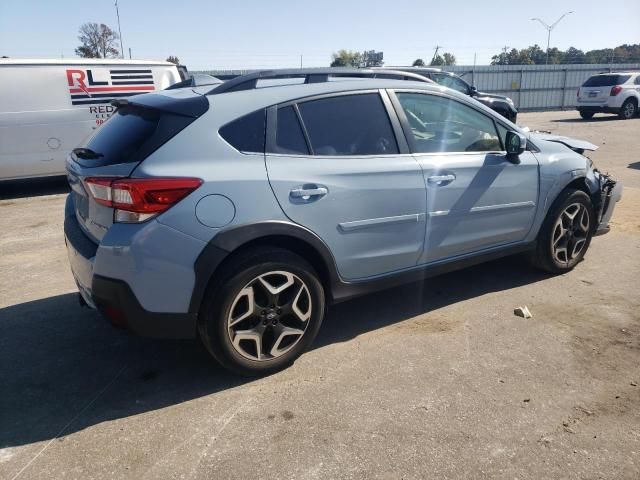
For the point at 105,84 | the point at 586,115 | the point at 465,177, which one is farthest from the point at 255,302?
the point at 586,115

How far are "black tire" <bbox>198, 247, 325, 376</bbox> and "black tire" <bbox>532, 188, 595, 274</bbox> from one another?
88.6 inches

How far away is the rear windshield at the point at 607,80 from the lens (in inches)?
770

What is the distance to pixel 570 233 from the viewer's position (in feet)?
15.1


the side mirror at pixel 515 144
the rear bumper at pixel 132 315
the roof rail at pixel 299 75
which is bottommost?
the rear bumper at pixel 132 315

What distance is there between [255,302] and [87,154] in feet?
4.43

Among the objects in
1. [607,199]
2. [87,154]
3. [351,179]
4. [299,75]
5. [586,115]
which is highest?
[299,75]

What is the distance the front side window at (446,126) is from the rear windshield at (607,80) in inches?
738

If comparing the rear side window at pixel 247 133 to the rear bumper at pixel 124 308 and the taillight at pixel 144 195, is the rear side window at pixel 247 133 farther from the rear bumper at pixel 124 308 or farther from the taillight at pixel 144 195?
the rear bumper at pixel 124 308

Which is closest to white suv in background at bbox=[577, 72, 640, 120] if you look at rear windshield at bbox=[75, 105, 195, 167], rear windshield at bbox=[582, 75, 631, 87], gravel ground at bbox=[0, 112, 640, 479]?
rear windshield at bbox=[582, 75, 631, 87]

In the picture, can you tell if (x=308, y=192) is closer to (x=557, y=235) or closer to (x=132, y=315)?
(x=132, y=315)

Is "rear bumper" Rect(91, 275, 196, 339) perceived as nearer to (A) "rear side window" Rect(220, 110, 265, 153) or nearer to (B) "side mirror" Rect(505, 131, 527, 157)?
(A) "rear side window" Rect(220, 110, 265, 153)

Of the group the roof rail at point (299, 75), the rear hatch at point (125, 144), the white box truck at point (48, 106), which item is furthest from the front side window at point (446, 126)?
the white box truck at point (48, 106)

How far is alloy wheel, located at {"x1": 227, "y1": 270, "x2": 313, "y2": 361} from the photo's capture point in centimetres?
300

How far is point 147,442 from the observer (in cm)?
261
